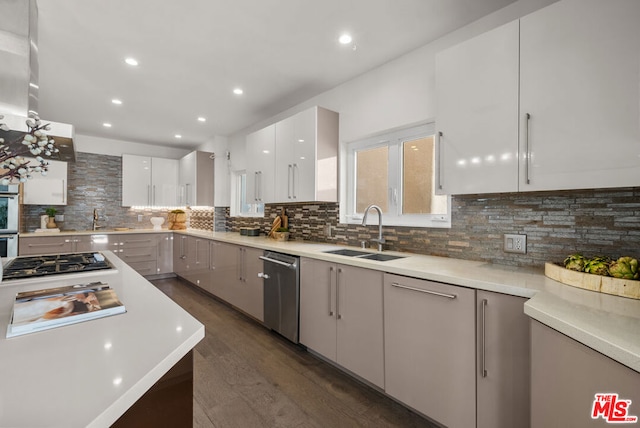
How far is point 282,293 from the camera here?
285cm

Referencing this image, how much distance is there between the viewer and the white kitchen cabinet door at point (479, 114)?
1664 mm

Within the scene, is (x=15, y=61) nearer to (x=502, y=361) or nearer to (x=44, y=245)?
(x=502, y=361)

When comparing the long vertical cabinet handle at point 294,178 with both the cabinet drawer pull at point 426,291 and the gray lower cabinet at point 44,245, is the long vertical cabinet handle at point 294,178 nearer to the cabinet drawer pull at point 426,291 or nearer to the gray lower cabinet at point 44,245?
the cabinet drawer pull at point 426,291

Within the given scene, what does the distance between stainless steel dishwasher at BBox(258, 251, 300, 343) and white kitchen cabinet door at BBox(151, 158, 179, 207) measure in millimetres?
3761

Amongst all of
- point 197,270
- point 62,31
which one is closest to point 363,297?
point 62,31

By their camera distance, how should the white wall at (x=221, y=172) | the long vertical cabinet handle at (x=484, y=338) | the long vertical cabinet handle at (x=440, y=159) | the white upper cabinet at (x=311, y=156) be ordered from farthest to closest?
the white wall at (x=221, y=172), the white upper cabinet at (x=311, y=156), the long vertical cabinet handle at (x=440, y=159), the long vertical cabinet handle at (x=484, y=338)

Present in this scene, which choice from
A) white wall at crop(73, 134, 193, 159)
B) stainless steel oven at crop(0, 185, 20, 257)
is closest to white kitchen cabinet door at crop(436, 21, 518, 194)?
stainless steel oven at crop(0, 185, 20, 257)

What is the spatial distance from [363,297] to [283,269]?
0.96 m

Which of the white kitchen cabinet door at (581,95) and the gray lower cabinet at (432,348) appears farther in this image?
the gray lower cabinet at (432,348)

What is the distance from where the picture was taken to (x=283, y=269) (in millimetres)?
2816

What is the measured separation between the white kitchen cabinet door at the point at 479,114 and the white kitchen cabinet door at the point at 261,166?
2126 mm

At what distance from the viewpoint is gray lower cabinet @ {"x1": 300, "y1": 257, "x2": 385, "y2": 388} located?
79.7 inches

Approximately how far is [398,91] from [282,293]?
82.5 inches

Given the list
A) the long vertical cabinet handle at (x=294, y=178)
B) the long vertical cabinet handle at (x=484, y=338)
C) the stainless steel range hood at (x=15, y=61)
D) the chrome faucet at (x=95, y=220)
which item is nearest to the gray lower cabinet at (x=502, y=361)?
the long vertical cabinet handle at (x=484, y=338)
